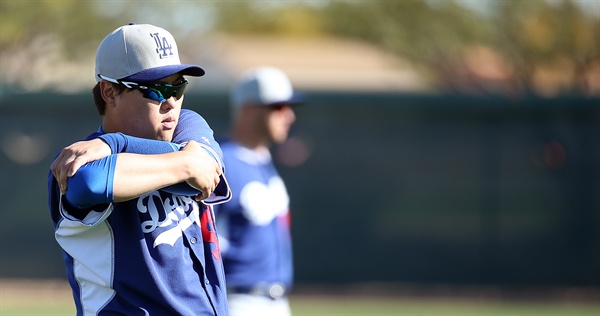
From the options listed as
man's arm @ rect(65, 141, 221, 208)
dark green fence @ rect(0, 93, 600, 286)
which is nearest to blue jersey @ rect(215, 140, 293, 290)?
man's arm @ rect(65, 141, 221, 208)

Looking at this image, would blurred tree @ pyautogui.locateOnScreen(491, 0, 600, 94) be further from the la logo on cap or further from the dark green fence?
the la logo on cap

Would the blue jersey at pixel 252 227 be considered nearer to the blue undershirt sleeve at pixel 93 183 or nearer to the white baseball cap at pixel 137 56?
the white baseball cap at pixel 137 56

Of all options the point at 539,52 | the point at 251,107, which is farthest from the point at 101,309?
the point at 539,52

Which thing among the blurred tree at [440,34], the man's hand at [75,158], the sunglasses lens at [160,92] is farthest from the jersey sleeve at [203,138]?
the blurred tree at [440,34]

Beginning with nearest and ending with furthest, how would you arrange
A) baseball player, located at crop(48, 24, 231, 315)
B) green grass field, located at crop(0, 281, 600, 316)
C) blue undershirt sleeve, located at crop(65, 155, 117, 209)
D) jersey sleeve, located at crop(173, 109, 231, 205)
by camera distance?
blue undershirt sleeve, located at crop(65, 155, 117, 209)
baseball player, located at crop(48, 24, 231, 315)
jersey sleeve, located at crop(173, 109, 231, 205)
green grass field, located at crop(0, 281, 600, 316)

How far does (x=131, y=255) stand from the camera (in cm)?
296

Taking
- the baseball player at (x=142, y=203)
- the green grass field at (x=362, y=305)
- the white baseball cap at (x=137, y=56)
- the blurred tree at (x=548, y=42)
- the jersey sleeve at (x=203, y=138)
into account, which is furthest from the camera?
the blurred tree at (x=548, y=42)

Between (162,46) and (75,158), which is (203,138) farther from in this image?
(75,158)

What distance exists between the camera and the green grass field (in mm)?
10797

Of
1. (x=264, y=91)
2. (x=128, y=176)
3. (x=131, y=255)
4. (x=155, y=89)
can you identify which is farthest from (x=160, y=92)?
(x=264, y=91)

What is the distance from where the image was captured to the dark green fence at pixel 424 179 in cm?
1319

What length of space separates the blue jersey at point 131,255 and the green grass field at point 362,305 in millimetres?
7506

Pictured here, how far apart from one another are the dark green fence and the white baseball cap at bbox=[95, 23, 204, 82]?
10187 mm

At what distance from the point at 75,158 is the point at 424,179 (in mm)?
11038
